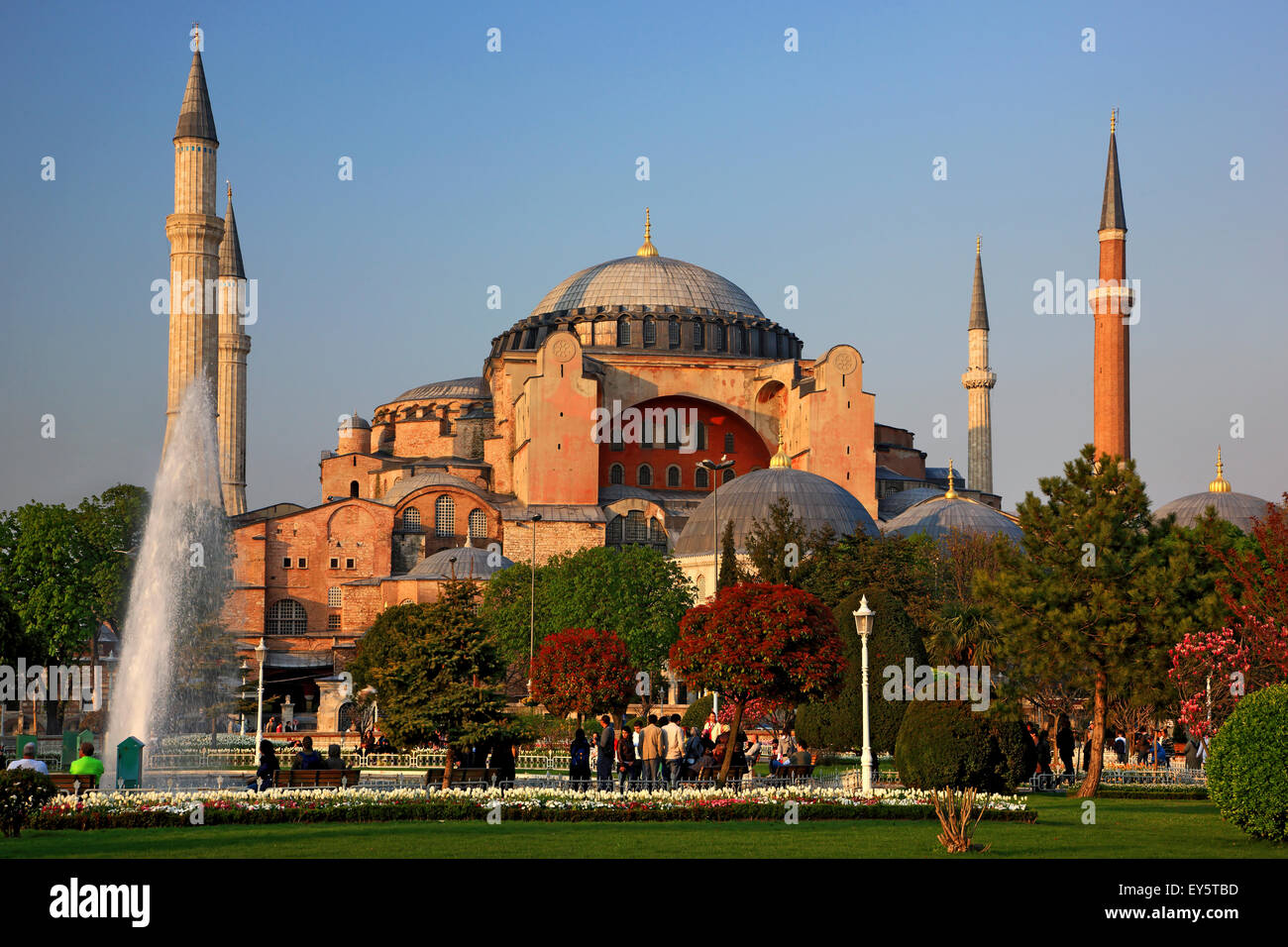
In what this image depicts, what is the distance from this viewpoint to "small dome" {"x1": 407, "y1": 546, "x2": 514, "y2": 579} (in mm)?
46719

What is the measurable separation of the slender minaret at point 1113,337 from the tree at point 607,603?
37.0 feet

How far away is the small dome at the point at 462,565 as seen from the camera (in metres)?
46.7

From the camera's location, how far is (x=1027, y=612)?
19328 millimetres

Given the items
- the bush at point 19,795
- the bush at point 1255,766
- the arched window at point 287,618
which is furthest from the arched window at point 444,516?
the bush at point 1255,766

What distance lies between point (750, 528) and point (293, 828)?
31167mm

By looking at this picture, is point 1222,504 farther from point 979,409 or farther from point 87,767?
point 87,767

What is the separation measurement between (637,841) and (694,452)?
43.6m

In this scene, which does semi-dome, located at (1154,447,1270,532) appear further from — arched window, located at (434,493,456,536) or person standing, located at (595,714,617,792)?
person standing, located at (595,714,617,792)

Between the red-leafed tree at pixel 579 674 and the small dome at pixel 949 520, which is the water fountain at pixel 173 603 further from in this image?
the small dome at pixel 949 520

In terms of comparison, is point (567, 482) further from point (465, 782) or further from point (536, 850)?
point (536, 850)

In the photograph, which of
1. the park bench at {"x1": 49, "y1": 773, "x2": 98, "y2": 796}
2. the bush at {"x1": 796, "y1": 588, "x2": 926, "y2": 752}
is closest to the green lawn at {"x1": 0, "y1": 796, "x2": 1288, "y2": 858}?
the park bench at {"x1": 49, "y1": 773, "x2": 98, "y2": 796}

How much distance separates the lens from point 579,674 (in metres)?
28.4

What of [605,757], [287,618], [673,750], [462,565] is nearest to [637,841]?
[605,757]
